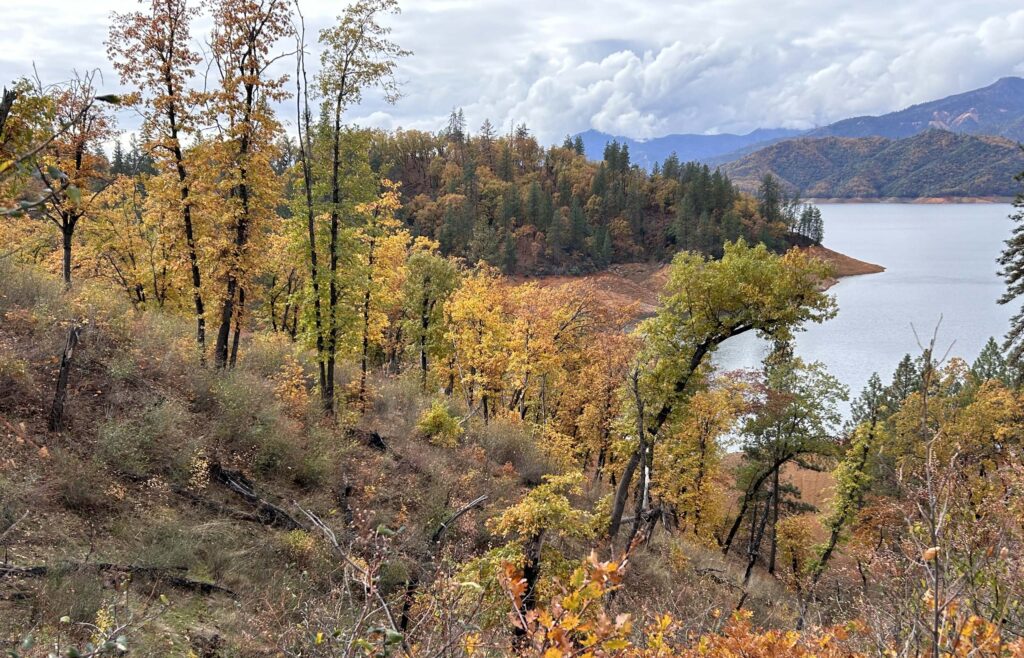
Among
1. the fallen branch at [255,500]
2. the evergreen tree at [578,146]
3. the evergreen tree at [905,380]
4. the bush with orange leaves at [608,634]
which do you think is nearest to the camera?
the bush with orange leaves at [608,634]

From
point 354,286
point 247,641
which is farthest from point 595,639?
A: point 354,286

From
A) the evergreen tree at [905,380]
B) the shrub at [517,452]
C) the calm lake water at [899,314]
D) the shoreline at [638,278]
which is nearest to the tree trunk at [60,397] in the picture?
the shrub at [517,452]

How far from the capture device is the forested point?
16.3 ft

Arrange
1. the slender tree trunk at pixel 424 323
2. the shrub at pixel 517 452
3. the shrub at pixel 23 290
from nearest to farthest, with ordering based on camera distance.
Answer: the shrub at pixel 23 290, the shrub at pixel 517 452, the slender tree trunk at pixel 424 323

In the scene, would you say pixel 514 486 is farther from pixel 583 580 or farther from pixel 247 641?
pixel 583 580

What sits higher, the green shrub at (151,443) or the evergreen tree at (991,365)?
the green shrub at (151,443)

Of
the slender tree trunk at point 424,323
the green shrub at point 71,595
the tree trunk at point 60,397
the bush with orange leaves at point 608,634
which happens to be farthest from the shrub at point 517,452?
the bush with orange leaves at point 608,634

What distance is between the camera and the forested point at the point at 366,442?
4977mm

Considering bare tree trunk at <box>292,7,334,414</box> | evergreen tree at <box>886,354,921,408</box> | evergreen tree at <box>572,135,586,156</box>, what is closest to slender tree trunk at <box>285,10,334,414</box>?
bare tree trunk at <box>292,7,334,414</box>

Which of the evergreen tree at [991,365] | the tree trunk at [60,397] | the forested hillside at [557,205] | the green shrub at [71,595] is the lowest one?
the evergreen tree at [991,365]

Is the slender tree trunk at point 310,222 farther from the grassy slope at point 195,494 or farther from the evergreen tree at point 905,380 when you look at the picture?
the evergreen tree at point 905,380

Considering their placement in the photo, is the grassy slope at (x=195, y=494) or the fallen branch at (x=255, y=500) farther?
the fallen branch at (x=255, y=500)

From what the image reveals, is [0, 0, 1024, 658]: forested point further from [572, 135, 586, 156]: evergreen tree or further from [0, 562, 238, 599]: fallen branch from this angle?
[572, 135, 586, 156]: evergreen tree

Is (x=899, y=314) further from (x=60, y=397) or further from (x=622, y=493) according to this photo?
(x=60, y=397)
